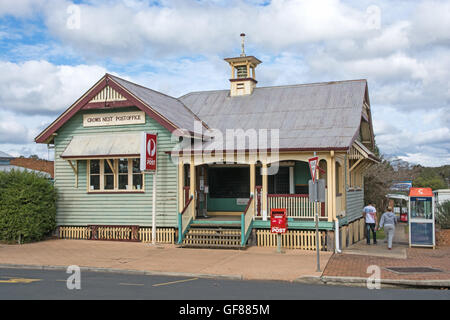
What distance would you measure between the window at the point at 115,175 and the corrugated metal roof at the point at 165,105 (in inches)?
85.7

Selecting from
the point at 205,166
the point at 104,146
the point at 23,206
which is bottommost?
the point at 23,206

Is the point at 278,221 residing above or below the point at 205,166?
below

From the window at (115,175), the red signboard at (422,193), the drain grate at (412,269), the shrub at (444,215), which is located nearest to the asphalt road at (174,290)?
the drain grate at (412,269)

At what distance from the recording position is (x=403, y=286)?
36.4 ft

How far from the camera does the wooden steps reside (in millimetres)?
16984

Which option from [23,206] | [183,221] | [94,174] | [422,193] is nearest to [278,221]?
[183,221]

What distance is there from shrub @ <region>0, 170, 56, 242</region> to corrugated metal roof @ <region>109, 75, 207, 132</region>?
485 centimetres

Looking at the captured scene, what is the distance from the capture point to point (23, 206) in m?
18.4

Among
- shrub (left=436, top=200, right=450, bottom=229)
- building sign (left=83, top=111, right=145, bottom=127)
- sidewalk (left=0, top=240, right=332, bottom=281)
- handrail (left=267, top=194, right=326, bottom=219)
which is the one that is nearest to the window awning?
building sign (left=83, top=111, right=145, bottom=127)

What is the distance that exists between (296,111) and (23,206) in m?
10.9

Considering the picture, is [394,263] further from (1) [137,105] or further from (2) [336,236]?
(1) [137,105]

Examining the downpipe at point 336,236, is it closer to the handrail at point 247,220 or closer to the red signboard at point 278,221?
the red signboard at point 278,221

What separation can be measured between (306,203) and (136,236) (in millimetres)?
6427

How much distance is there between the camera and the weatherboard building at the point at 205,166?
17.3 m
